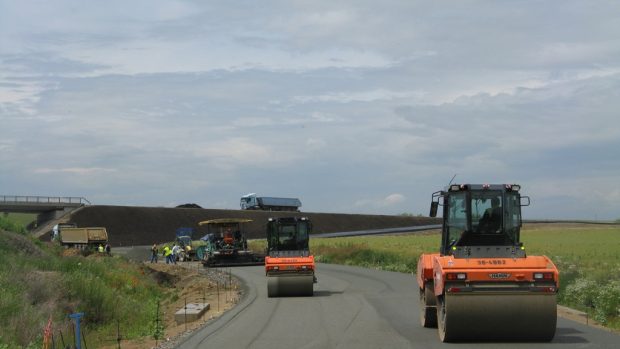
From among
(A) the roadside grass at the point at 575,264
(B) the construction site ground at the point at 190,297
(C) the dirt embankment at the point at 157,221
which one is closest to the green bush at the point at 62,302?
(B) the construction site ground at the point at 190,297

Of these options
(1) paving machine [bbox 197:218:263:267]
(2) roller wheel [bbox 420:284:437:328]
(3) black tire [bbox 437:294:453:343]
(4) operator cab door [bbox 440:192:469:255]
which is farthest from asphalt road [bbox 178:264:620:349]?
(1) paving machine [bbox 197:218:263:267]

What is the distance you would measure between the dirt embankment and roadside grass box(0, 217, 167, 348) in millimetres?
47948

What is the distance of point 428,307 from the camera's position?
17.8 meters

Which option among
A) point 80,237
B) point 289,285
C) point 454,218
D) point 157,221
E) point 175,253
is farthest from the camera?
point 157,221

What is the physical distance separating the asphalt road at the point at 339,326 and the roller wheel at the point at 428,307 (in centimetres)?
29

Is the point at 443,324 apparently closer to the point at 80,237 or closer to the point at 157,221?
the point at 80,237

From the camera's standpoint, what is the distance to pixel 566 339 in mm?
15469

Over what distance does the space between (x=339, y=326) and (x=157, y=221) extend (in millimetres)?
71792

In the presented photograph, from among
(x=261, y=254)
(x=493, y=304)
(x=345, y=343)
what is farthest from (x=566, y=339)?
(x=261, y=254)

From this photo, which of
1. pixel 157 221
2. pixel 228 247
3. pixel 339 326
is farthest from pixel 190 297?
pixel 157 221

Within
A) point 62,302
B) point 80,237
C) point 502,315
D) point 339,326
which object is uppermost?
point 80,237

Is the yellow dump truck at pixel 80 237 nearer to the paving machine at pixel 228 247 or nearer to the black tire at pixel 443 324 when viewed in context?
the paving machine at pixel 228 247

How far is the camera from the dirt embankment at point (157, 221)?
85312mm

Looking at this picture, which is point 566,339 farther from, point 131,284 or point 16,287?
point 131,284
